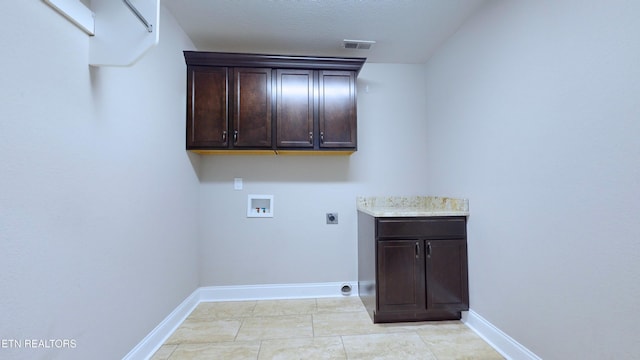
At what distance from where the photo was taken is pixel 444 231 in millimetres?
2275

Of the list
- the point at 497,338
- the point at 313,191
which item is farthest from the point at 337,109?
the point at 497,338

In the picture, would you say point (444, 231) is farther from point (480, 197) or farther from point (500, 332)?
point (500, 332)

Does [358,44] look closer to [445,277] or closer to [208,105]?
[208,105]

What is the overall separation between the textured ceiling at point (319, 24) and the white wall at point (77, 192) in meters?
0.44

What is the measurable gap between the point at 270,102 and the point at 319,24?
2.66 ft

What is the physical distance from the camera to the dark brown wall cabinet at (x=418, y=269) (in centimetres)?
222

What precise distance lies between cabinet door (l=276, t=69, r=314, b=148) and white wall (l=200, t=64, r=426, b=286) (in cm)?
38

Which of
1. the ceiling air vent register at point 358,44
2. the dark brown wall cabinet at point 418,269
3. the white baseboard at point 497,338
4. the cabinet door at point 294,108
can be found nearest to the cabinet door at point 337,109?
the cabinet door at point 294,108

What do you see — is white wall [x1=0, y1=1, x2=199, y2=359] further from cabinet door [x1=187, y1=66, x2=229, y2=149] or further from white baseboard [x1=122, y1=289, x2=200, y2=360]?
cabinet door [x1=187, y1=66, x2=229, y2=149]

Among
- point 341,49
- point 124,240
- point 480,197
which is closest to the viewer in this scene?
point 124,240

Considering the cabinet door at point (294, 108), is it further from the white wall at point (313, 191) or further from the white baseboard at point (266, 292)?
the white baseboard at point (266, 292)

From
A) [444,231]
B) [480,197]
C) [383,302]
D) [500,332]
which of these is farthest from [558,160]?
[383,302]

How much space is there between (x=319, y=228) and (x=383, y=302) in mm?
1021

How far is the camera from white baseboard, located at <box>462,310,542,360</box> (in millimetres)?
1688
